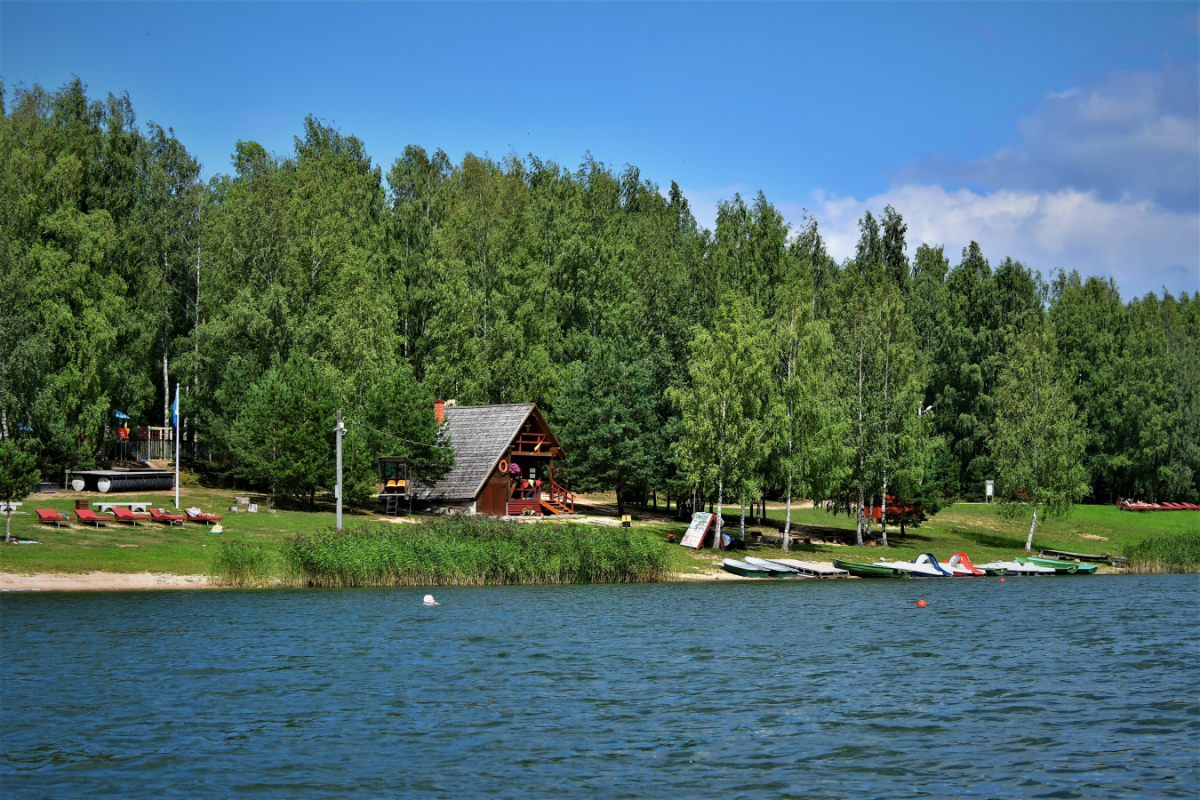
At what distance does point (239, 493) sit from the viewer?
222 feet

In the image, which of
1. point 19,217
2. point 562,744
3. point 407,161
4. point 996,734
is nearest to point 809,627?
point 996,734

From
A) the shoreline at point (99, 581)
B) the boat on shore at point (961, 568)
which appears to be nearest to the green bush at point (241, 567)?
the shoreline at point (99, 581)

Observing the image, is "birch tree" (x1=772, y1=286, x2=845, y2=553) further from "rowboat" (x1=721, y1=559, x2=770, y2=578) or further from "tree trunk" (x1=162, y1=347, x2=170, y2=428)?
"tree trunk" (x1=162, y1=347, x2=170, y2=428)

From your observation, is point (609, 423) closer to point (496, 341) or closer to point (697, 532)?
point (697, 532)

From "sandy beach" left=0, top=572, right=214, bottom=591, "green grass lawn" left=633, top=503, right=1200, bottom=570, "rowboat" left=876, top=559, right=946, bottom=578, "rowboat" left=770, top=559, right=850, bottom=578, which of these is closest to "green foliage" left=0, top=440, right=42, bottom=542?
"sandy beach" left=0, top=572, right=214, bottom=591

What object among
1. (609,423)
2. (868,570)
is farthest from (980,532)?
(609,423)

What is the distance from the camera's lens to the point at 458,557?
4409 cm

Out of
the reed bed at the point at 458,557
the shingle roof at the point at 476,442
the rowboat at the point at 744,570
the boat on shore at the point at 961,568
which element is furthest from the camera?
the shingle roof at the point at 476,442

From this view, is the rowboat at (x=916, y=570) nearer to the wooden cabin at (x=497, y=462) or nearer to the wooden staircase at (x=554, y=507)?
the wooden staircase at (x=554, y=507)

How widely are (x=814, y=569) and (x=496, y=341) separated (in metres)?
32.8

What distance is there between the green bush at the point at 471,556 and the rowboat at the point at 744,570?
6.33 metres

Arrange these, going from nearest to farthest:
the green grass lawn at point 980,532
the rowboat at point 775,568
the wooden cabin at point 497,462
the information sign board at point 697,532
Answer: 1. the rowboat at point 775,568
2. the information sign board at point 697,532
3. the green grass lawn at point 980,532
4. the wooden cabin at point 497,462

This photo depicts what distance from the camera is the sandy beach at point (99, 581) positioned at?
127 feet

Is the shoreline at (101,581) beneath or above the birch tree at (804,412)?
beneath
